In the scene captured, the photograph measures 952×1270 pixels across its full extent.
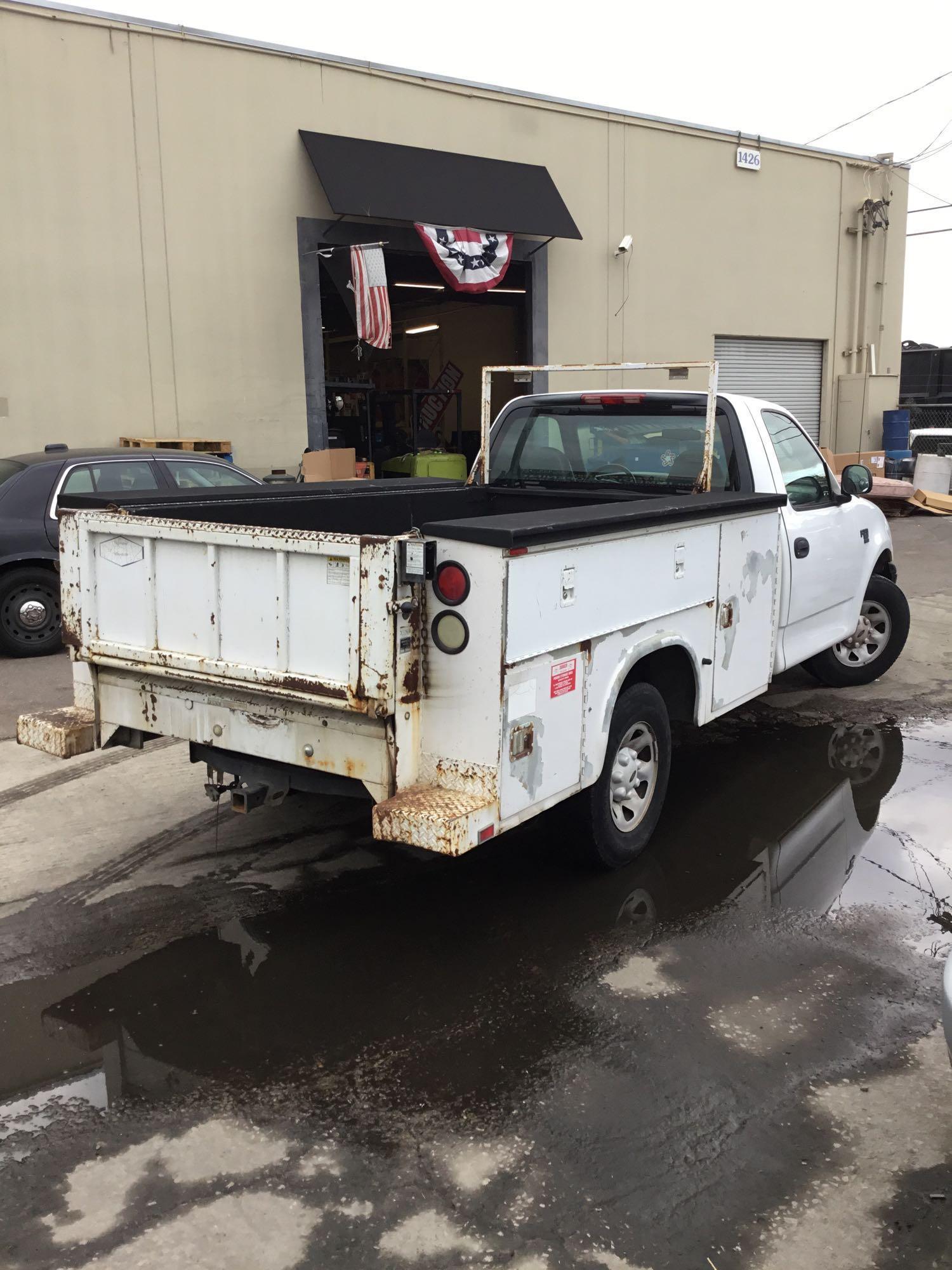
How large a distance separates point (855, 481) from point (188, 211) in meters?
10.3

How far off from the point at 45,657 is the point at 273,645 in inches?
230

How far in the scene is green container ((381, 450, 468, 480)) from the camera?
17594mm

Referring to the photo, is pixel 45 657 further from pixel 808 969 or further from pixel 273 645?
pixel 808 969

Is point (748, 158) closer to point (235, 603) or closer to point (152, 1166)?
point (235, 603)

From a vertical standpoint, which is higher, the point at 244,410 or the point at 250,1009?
the point at 244,410

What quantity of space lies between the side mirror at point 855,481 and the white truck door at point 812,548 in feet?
0.41

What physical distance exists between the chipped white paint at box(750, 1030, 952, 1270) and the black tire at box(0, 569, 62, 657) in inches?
292

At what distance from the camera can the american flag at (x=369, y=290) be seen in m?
14.6

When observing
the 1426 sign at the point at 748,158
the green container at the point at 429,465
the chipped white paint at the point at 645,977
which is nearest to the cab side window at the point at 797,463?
the chipped white paint at the point at 645,977

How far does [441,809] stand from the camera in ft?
12.0

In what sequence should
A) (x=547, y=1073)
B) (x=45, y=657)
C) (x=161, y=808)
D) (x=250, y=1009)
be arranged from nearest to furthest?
(x=547, y=1073)
(x=250, y=1009)
(x=161, y=808)
(x=45, y=657)

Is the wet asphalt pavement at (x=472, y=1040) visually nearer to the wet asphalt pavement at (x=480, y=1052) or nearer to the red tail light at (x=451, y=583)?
the wet asphalt pavement at (x=480, y=1052)

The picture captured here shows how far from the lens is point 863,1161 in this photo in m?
3.06

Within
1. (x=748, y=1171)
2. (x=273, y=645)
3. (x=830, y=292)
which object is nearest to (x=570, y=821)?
(x=273, y=645)
